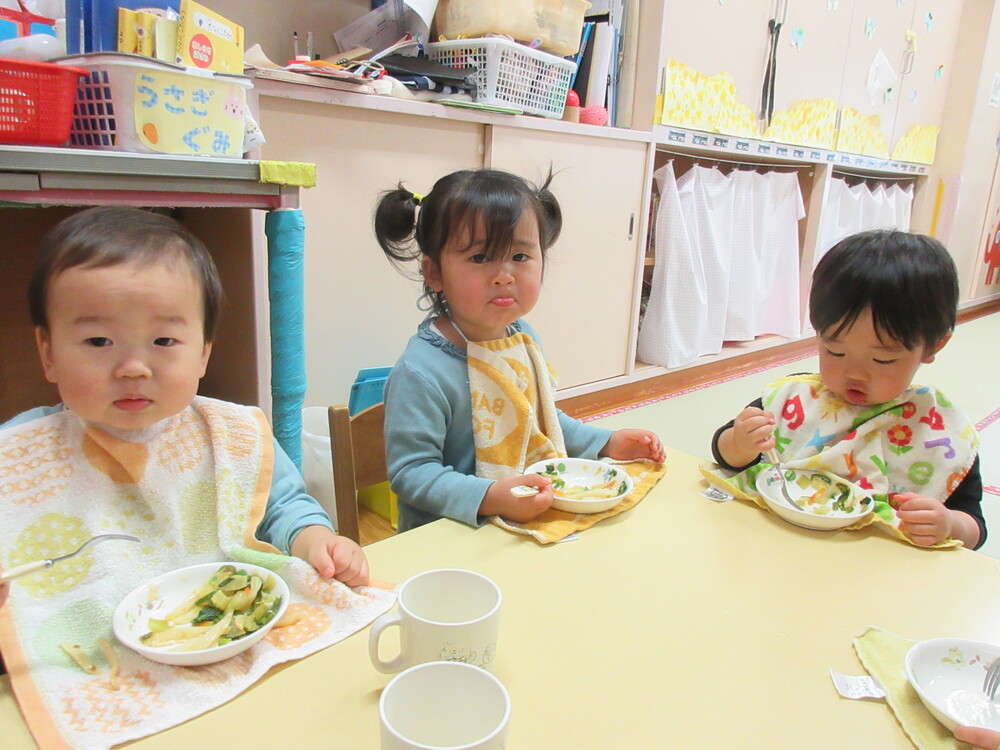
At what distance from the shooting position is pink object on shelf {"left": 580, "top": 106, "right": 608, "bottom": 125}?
232 cm

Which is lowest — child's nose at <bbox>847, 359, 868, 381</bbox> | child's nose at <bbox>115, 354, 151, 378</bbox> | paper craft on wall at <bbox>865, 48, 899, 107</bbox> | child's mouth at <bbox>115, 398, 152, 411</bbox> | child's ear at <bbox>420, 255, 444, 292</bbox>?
child's mouth at <bbox>115, 398, 152, 411</bbox>

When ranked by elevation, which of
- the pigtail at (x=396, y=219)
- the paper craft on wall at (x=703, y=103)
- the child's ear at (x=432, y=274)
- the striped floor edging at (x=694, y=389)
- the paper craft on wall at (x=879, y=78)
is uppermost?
the paper craft on wall at (x=879, y=78)

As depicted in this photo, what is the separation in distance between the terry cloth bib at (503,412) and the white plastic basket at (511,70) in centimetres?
112

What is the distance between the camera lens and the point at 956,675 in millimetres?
513

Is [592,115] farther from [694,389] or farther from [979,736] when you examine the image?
[979,736]

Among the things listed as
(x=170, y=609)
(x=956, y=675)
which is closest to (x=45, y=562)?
(x=170, y=609)

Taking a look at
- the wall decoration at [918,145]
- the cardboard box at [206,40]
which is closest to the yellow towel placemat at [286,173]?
the cardboard box at [206,40]

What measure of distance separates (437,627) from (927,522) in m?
0.58

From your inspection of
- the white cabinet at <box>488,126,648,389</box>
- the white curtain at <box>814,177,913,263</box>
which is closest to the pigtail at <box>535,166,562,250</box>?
the white cabinet at <box>488,126,648,389</box>

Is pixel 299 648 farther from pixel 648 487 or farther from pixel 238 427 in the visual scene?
pixel 648 487

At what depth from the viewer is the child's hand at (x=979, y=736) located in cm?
44

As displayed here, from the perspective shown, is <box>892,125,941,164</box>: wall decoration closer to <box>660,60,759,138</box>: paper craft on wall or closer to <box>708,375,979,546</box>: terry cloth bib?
<box>660,60,759,138</box>: paper craft on wall

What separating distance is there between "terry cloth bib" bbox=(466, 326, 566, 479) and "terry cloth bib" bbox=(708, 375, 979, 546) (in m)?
0.29

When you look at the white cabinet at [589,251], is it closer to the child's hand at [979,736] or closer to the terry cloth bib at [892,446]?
the terry cloth bib at [892,446]
